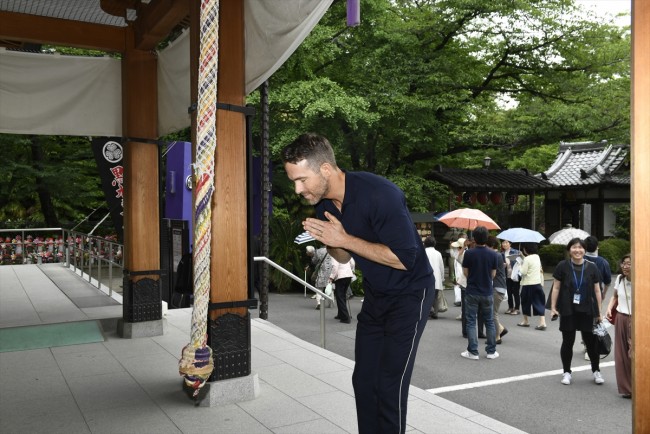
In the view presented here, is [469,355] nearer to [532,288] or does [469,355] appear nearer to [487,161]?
[532,288]

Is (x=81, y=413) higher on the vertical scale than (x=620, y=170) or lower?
lower

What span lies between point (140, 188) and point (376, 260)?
488 cm

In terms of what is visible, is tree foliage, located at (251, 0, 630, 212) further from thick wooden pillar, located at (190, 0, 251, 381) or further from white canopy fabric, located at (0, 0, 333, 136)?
thick wooden pillar, located at (190, 0, 251, 381)

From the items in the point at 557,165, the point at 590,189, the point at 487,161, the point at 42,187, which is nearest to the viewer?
the point at 42,187

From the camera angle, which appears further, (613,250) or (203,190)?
(613,250)

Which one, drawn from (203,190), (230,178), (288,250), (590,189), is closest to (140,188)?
(230,178)

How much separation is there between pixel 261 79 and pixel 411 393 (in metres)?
2.87

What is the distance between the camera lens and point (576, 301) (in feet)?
20.7

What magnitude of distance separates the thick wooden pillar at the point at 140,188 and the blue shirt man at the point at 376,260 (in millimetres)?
4419

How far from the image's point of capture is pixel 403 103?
596 inches

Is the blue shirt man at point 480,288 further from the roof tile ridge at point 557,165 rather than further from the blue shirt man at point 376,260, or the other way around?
the roof tile ridge at point 557,165

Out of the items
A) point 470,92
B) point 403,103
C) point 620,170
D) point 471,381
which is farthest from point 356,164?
point 620,170

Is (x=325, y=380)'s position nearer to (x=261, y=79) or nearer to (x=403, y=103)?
(x=261, y=79)

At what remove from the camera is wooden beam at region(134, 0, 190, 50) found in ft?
17.5
